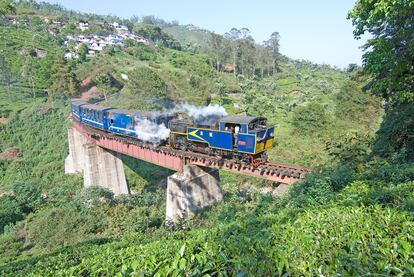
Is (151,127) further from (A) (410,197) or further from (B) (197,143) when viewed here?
(A) (410,197)

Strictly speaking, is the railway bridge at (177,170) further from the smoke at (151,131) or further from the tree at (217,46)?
the tree at (217,46)

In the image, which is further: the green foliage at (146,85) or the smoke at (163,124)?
the green foliage at (146,85)

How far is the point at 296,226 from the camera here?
5527 millimetres

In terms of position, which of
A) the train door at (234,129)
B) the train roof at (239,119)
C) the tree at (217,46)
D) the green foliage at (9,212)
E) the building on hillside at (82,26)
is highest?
the building on hillside at (82,26)

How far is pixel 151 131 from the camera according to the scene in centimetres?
2433

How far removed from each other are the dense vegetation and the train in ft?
11.7

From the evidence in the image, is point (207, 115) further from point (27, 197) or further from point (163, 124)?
point (27, 197)

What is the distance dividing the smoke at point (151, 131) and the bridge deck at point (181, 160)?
2.09 feet

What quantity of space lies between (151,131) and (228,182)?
12.3m

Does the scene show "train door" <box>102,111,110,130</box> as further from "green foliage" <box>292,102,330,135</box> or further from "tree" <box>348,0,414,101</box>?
"green foliage" <box>292,102,330,135</box>

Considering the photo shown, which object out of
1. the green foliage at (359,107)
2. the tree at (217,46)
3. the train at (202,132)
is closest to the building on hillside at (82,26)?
the tree at (217,46)

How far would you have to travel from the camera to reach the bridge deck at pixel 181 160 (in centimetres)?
1805

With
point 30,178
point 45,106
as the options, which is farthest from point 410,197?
point 45,106

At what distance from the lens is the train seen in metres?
18.6
